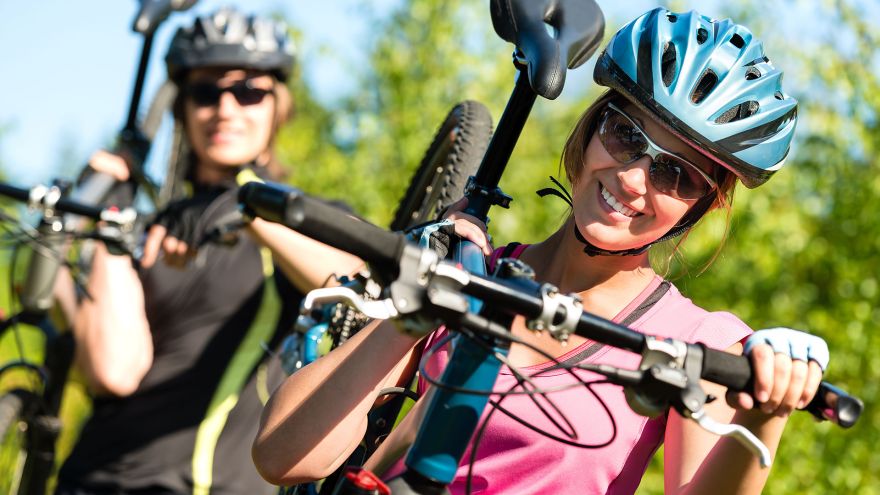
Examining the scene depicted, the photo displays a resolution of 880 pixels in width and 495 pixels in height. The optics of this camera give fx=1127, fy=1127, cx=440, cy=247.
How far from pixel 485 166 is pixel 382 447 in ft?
2.62

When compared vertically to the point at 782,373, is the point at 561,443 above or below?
below

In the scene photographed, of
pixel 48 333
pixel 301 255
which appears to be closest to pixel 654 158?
pixel 301 255

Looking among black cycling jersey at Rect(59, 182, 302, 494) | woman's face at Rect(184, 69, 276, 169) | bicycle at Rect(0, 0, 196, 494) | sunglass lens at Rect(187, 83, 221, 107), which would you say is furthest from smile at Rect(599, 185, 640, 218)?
bicycle at Rect(0, 0, 196, 494)

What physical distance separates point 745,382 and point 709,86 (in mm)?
999

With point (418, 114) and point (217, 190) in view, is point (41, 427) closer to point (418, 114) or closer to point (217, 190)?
point (217, 190)

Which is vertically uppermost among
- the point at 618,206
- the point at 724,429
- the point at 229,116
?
the point at 618,206

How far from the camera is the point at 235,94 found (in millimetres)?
4863

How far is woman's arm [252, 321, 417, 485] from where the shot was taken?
2.14 meters

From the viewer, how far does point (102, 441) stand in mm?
4422

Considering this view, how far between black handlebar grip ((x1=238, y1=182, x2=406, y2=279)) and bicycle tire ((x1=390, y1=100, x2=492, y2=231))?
4.99ft

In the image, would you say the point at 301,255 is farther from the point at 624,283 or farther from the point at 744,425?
the point at 744,425

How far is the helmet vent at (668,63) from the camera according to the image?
2.53 metres

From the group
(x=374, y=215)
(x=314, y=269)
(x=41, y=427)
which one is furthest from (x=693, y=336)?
(x=374, y=215)

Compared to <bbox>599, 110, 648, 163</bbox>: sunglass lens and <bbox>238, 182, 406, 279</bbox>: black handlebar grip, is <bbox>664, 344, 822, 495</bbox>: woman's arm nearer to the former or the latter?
<bbox>599, 110, 648, 163</bbox>: sunglass lens
